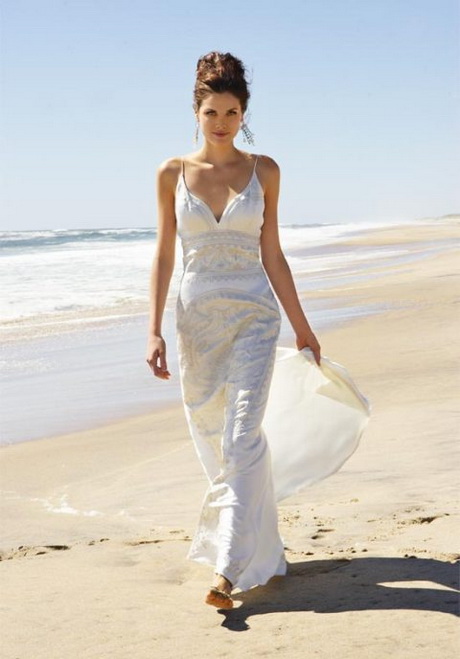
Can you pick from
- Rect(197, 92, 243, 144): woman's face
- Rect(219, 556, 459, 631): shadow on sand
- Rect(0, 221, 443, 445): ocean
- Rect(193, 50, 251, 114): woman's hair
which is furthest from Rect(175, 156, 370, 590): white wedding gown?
Rect(0, 221, 443, 445): ocean

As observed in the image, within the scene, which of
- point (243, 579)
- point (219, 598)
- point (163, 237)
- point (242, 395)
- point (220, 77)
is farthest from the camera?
point (163, 237)

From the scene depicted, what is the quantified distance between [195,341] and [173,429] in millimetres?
3733

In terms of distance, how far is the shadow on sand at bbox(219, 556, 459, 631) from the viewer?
4.12m

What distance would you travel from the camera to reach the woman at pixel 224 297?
14.7 ft

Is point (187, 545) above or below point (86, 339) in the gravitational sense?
above

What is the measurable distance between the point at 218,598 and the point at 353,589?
65 cm

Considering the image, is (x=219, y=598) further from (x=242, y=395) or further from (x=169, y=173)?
(x=169, y=173)

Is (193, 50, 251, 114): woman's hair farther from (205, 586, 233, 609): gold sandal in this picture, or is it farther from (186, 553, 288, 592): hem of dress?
(205, 586, 233, 609): gold sandal

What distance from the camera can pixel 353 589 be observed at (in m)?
Result: 4.38

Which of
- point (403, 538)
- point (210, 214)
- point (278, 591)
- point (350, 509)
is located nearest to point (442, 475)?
point (350, 509)

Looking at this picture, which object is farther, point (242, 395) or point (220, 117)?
point (220, 117)

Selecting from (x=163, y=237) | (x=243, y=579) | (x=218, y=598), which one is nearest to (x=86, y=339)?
(x=163, y=237)

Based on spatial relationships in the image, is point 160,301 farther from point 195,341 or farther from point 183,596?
point 183,596

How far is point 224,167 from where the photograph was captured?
477 centimetres
